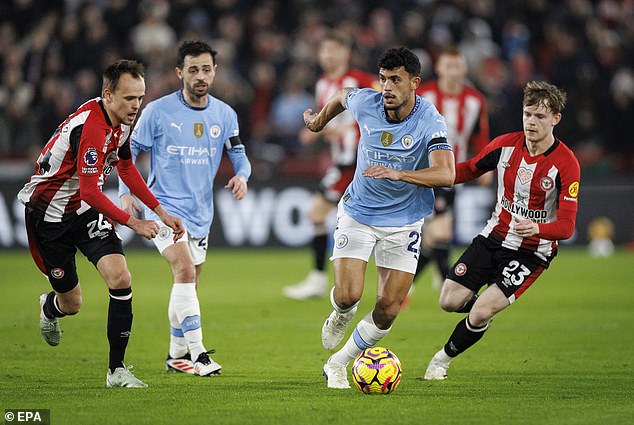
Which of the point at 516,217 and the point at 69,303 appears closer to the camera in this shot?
the point at 516,217

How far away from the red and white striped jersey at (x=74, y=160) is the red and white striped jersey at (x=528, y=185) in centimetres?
259

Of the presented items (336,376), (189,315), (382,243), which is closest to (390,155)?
(382,243)

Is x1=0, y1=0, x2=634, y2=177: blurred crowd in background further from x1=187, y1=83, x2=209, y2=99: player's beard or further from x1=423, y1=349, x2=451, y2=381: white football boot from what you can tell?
x1=423, y1=349, x2=451, y2=381: white football boot

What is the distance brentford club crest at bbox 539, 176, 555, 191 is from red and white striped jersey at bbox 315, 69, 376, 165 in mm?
5359

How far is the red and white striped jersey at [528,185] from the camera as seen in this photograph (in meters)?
7.88

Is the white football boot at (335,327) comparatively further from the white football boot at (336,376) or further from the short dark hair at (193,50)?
the short dark hair at (193,50)

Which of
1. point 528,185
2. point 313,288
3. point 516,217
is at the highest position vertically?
Answer: point 528,185

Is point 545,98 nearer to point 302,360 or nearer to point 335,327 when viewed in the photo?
point 335,327

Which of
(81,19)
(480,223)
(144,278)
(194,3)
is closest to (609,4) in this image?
(480,223)

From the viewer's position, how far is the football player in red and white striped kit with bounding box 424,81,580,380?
26.0 feet

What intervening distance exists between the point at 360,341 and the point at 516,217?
1.52 m

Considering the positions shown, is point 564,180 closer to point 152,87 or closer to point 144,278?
point 144,278

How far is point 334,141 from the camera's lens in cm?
1345

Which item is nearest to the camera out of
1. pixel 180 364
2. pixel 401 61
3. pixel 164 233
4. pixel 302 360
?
pixel 401 61
